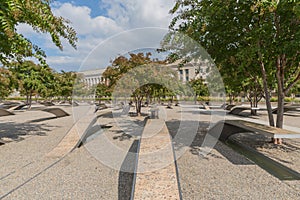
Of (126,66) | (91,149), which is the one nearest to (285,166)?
(91,149)

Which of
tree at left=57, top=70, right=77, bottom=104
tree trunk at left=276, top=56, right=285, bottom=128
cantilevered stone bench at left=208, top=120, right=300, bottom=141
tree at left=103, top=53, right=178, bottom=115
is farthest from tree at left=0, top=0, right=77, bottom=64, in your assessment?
tree at left=57, top=70, right=77, bottom=104

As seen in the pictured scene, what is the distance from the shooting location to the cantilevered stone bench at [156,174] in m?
2.57

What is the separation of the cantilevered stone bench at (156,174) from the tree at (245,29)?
2.93m

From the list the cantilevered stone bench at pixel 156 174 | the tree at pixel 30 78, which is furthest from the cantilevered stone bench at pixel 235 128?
the tree at pixel 30 78

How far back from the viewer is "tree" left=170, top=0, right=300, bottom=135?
455 cm

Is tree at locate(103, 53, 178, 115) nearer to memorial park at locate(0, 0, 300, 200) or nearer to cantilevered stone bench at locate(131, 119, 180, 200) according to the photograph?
memorial park at locate(0, 0, 300, 200)

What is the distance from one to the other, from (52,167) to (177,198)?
323cm

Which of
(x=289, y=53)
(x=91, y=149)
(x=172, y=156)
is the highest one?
(x=289, y=53)

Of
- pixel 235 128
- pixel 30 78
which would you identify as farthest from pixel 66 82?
pixel 235 128

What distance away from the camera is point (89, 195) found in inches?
124

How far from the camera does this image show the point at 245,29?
5594mm

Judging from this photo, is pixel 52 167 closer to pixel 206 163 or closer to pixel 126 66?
pixel 206 163

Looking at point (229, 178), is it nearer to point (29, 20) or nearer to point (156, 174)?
point (156, 174)

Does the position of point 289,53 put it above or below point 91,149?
above
